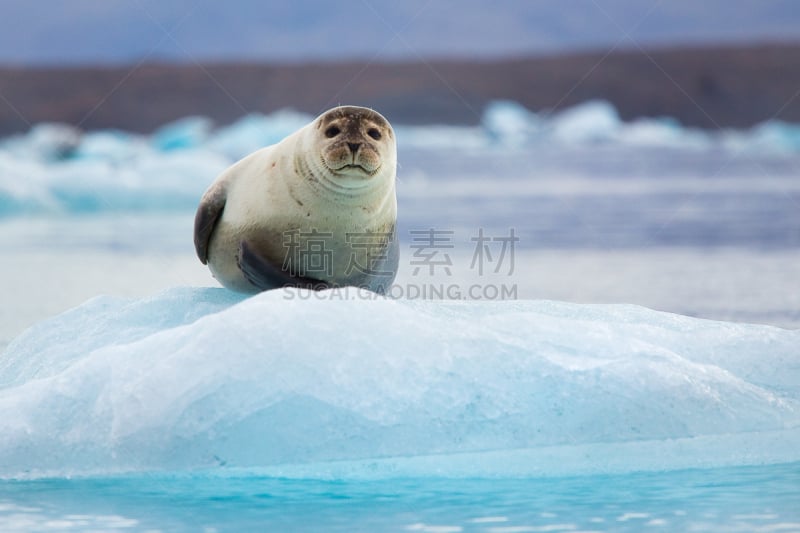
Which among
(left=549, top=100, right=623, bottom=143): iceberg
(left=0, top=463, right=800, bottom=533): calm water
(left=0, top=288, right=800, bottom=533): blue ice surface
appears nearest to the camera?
(left=0, top=463, right=800, bottom=533): calm water

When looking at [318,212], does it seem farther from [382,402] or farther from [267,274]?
[382,402]

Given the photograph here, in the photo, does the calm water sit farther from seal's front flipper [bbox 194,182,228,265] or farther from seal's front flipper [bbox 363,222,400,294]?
seal's front flipper [bbox 194,182,228,265]

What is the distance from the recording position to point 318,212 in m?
4.83

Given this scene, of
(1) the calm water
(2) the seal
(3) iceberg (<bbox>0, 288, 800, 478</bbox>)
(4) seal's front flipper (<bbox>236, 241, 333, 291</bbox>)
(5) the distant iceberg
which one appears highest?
(5) the distant iceberg

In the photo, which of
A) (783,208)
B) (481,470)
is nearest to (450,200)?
(783,208)

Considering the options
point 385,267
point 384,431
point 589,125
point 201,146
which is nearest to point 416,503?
point 384,431

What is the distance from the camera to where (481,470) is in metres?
3.94

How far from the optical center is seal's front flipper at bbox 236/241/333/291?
189 inches

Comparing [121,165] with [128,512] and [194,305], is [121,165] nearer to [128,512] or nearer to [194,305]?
[194,305]

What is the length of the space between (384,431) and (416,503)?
0.28m

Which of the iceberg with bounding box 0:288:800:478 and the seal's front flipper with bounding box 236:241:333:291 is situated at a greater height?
the seal's front flipper with bounding box 236:241:333:291

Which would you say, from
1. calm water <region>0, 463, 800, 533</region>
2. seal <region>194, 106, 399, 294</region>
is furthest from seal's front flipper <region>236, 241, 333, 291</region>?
calm water <region>0, 463, 800, 533</region>

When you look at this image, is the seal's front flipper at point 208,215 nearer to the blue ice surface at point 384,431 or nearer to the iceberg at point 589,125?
the blue ice surface at point 384,431

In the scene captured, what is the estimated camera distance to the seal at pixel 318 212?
15.3 ft
